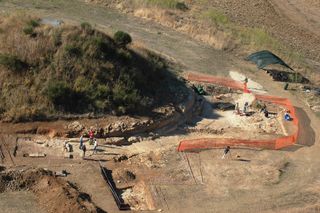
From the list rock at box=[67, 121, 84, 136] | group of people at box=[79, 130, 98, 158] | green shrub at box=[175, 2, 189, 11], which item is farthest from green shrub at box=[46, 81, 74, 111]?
green shrub at box=[175, 2, 189, 11]

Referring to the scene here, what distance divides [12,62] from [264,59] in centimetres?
2896

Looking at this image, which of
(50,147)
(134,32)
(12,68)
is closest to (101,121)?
(50,147)

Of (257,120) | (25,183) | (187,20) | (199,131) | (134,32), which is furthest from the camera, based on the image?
(187,20)

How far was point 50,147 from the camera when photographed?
40906mm

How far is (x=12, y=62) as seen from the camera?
4412 cm

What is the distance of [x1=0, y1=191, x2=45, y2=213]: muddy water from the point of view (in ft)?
113

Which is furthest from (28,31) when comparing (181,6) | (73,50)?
(181,6)

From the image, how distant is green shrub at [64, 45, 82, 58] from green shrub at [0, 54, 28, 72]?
3.89 m

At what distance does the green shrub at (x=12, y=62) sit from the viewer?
44.2m

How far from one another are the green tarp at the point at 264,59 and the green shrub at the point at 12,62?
90.3 feet

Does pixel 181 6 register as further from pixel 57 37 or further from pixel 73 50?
pixel 73 50

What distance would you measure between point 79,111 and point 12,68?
257 inches

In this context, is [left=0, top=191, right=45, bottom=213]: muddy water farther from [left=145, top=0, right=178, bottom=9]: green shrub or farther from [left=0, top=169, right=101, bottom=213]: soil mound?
[left=145, top=0, right=178, bottom=9]: green shrub

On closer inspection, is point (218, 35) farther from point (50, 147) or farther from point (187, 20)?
point (50, 147)
